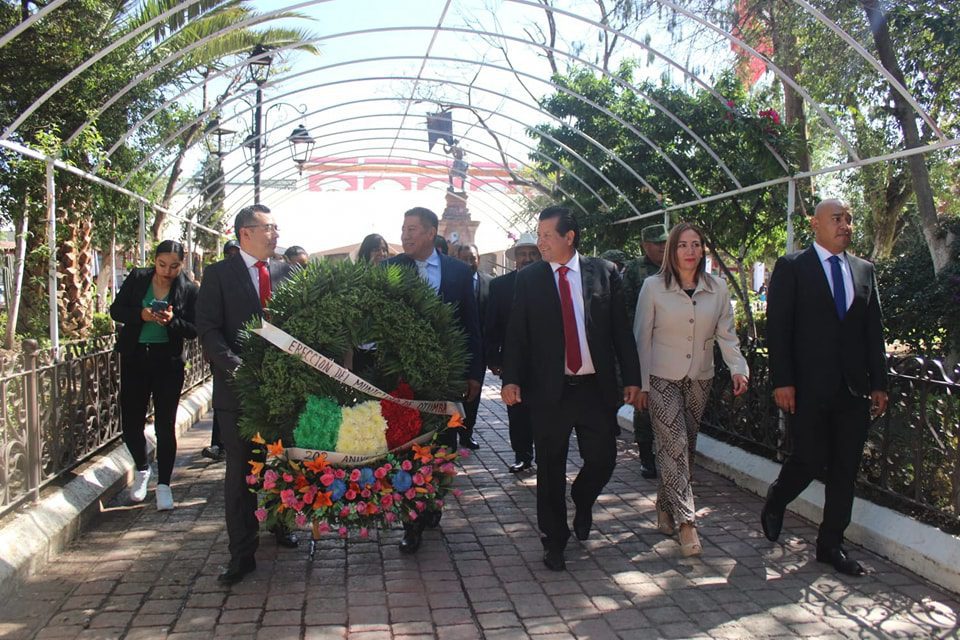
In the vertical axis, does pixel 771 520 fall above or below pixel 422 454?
below

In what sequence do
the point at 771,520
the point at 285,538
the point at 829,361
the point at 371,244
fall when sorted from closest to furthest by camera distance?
the point at 829,361
the point at 771,520
the point at 285,538
the point at 371,244

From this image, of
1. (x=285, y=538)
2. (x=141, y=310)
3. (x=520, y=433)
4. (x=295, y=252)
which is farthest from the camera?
(x=295, y=252)

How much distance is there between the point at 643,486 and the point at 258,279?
358cm

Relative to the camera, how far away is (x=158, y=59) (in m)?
14.4

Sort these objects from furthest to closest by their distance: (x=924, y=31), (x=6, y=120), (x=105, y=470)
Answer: (x=6, y=120), (x=924, y=31), (x=105, y=470)

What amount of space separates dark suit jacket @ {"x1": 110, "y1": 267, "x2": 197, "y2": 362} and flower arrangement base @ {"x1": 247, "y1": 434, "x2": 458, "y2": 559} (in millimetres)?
1804

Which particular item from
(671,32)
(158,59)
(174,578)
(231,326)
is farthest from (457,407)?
(158,59)

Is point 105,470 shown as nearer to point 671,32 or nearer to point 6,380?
point 6,380

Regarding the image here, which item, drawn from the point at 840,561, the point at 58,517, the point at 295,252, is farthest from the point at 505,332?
the point at 295,252

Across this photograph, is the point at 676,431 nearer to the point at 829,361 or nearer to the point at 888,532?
the point at 829,361

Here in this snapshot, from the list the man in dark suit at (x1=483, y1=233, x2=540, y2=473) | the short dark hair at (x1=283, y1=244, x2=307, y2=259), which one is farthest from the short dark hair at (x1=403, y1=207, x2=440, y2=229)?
the short dark hair at (x1=283, y1=244, x2=307, y2=259)

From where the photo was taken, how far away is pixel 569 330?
4.78 m

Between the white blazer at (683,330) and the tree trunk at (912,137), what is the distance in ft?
17.8

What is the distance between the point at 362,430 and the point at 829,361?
8.53ft
